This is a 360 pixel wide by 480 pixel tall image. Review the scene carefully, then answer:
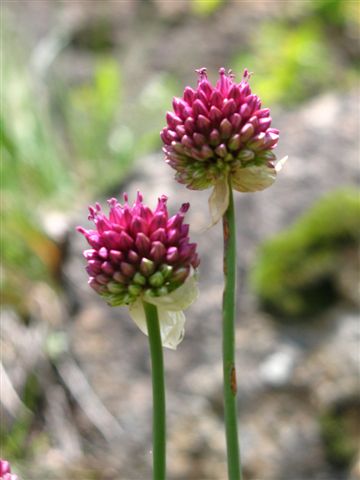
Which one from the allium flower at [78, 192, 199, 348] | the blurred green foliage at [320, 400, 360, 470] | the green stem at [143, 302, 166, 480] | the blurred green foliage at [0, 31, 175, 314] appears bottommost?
the green stem at [143, 302, 166, 480]

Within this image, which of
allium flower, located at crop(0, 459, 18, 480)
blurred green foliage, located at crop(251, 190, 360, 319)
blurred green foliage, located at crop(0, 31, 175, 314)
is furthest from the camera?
blurred green foliage, located at crop(0, 31, 175, 314)

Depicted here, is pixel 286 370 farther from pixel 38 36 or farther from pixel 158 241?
pixel 38 36

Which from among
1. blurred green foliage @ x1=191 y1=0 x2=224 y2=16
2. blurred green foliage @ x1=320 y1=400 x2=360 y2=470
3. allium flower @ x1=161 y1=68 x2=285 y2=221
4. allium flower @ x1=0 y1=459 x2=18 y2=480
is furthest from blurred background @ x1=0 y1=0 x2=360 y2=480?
blurred green foliage @ x1=191 y1=0 x2=224 y2=16

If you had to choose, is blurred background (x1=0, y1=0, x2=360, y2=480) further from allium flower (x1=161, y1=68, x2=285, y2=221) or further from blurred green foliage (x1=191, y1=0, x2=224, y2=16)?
blurred green foliage (x1=191, y1=0, x2=224, y2=16)

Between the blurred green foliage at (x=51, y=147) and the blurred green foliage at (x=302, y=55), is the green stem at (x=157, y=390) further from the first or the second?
the blurred green foliage at (x=302, y=55)

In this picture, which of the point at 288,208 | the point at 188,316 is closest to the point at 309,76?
the point at 288,208

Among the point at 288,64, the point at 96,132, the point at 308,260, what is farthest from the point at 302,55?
the point at 308,260

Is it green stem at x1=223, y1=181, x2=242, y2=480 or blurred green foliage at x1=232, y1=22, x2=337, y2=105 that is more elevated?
blurred green foliage at x1=232, y1=22, x2=337, y2=105

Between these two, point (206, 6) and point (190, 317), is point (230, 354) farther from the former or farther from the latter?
point (206, 6)
